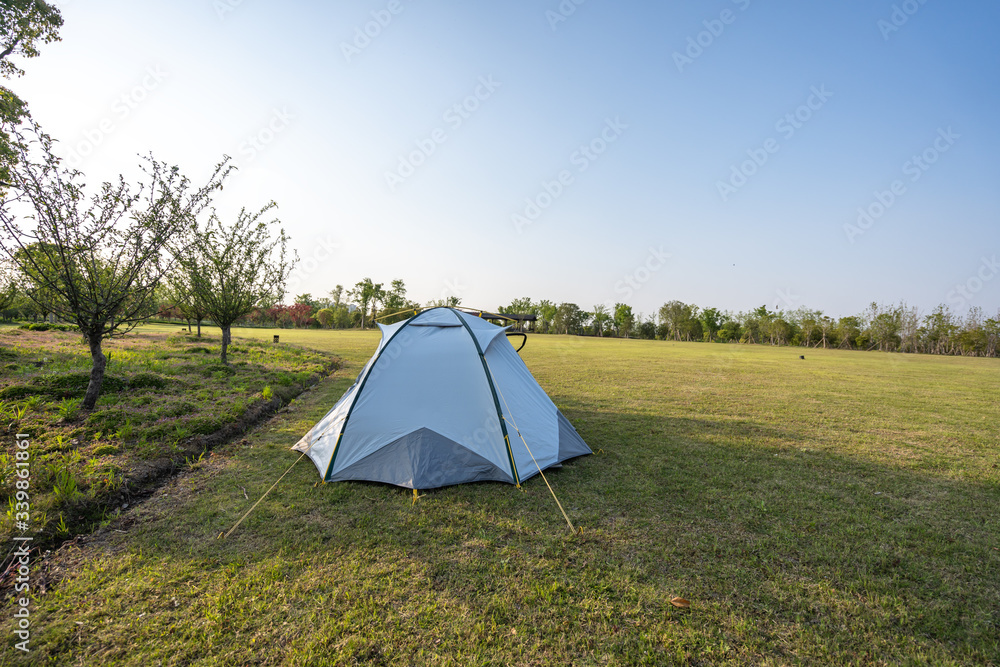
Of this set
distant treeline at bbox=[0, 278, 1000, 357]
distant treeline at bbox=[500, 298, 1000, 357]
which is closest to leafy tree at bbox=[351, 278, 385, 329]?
distant treeline at bbox=[0, 278, 1000, 357]

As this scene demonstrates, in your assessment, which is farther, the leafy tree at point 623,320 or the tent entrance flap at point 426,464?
the leafy tree at point 623,320

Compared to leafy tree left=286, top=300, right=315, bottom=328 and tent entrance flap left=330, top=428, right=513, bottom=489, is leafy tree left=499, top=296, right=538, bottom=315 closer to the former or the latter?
leafy tree left=286, top=300, right=315, bottom=328

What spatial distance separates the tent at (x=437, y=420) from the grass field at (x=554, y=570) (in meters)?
0.26

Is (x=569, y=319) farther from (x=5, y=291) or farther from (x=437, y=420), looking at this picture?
(x=437, y=420)

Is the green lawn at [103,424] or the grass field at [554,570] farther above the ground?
the green lawn at [103,424]

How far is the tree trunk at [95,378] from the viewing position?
6512mm

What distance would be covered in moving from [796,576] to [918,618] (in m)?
0.75

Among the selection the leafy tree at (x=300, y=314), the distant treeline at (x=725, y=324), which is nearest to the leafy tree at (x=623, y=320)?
the distant treeline at (x=725, y=324)

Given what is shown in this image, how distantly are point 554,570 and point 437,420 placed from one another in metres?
2.35

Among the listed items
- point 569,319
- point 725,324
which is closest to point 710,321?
point 725,324

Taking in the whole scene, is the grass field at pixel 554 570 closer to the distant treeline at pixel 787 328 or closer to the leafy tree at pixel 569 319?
the distant treeline at pixel 787 328

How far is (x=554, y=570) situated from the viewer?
3.52 meters

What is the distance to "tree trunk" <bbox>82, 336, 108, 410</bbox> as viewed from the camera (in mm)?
6512

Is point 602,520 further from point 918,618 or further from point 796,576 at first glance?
point 918,618
